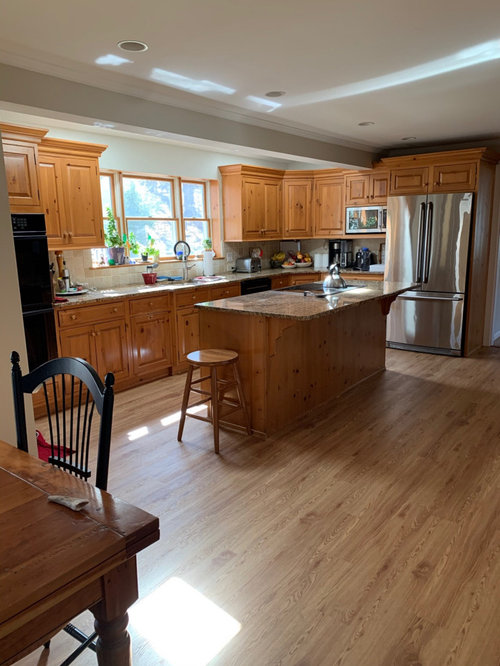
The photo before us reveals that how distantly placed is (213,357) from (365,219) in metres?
3.79

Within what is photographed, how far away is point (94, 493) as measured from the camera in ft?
4.30

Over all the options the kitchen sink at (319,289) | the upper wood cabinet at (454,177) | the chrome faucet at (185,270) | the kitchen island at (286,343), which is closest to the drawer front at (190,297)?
the chrome faucet at (185,270)

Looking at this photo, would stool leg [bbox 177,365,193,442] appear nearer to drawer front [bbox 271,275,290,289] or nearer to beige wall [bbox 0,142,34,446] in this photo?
beige wall [bbox 0,142,34,446]

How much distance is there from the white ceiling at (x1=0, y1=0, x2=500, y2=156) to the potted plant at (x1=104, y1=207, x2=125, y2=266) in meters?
1.81

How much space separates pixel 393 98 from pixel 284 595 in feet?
11.7

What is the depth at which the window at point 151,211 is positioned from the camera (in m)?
5.41

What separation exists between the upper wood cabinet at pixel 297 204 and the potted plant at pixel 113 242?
260 cm

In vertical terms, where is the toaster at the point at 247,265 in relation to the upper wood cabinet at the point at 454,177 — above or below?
below

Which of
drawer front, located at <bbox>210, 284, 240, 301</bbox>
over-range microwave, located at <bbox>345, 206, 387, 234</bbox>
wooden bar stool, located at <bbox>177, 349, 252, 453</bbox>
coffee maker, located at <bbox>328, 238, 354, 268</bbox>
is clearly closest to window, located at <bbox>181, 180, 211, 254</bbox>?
drawer front, located at <bbox>210, 284, 240, 301</bbox>

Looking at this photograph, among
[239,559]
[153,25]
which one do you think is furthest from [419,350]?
[153,25]

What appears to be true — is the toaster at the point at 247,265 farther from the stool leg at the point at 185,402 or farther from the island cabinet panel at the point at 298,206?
the stool leg at the point at 185,402

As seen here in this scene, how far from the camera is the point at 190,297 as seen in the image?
520cm

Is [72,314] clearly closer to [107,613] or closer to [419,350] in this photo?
[107,613]

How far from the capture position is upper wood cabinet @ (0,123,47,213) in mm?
3541
